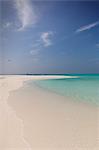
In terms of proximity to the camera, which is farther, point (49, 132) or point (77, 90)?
point (77, 90)

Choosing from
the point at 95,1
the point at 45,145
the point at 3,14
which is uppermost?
the point at 95,1

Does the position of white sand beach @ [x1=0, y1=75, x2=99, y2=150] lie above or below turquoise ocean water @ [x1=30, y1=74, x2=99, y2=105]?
below

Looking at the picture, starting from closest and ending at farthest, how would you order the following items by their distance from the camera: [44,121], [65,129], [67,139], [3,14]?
[67,139] → [65,129] → [44,121] → [3,14]

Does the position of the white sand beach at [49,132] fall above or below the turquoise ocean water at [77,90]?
below

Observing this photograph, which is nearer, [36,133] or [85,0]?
[36,133]

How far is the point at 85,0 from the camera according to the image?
9.79 ft

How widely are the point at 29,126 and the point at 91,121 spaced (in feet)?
2.66

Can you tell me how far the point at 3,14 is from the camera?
291 centimetres

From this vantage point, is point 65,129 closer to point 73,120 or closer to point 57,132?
point 57,132

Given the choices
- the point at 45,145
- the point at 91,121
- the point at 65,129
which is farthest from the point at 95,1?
the point at 45,145

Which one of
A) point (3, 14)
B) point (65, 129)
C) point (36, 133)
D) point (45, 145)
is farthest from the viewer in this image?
point (3, 14)

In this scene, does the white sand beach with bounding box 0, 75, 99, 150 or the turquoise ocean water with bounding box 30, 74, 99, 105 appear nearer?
the white sand beach with bounding box 0, 75, 99, 150

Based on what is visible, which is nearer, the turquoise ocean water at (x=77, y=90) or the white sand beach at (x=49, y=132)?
the white sand beach at (x=49, y=132)

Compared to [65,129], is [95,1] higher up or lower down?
higher up
